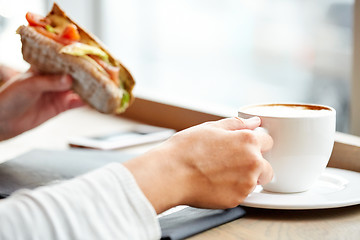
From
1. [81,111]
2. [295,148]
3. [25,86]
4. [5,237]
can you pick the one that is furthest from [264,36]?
[5,237]

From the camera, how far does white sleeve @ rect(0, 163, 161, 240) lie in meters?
0.59

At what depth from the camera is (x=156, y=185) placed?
0.68 m

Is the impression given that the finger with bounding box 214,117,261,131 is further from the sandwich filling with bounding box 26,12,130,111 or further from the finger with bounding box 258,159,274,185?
the sandwich filling with bounding box 26,12,130,111

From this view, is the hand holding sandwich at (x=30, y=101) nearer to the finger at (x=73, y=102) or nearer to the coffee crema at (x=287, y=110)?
the finger at (x=73, y=102)

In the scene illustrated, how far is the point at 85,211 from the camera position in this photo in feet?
1.98

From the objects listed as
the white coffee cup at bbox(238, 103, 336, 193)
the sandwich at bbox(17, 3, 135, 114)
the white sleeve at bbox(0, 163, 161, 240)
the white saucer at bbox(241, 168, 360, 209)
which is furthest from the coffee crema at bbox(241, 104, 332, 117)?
the sandwich at bbox(17, 3, 135, 114)

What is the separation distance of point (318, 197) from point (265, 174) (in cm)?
9

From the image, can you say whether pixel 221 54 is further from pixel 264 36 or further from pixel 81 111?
pixel 81 111

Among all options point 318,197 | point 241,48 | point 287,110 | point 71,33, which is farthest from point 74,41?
point 241,48

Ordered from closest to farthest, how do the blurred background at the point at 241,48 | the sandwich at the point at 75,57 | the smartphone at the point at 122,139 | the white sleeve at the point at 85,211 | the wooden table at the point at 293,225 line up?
the white sleeve at the point at 85,211
the wooden table at the point at 293,225
the sandwich at the point at 75,57
the smartphone at the point at 122,139
the blurred background at the point at 241,48

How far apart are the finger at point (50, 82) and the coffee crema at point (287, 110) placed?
0.48 meters

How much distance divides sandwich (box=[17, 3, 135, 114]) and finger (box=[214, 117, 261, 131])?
44cm

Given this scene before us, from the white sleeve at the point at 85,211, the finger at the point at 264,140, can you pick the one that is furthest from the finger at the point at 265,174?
the white sleeve at the point at 85,211

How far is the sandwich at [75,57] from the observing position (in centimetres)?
113
